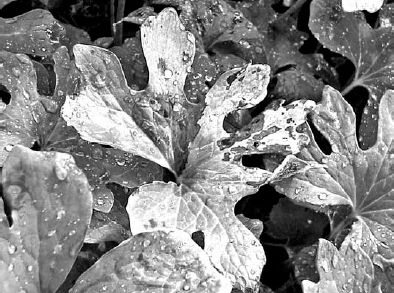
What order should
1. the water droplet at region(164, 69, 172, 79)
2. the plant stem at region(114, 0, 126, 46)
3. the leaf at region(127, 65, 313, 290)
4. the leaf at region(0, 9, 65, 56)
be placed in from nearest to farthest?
the leaf at region(127, 65, 313, 290), the water droplet at region(164, 69, 172, 79), the leaf at region(0, 9, 65, 56), the plant stem at region(114, 0, 126, 46)

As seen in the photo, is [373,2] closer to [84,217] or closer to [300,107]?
[300,107]

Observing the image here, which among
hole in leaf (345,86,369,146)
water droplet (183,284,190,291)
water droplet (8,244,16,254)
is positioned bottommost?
hole in leaf (345,86,369,146)

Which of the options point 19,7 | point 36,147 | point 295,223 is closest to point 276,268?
point 295,223

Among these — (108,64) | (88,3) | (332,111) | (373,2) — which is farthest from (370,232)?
(88,3)

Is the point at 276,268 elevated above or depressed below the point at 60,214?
below

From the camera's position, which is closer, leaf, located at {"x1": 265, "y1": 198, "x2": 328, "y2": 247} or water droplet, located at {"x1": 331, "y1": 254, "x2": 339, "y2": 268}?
water droplet, located at {"x1": 331, "y1": 254, "x2": 339, "y2": 268}

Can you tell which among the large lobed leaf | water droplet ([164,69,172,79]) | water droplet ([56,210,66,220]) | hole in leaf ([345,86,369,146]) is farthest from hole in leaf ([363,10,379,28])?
water droplet ([56,210,66,220])

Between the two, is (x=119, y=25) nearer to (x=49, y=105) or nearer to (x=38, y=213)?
(x=49, y=105)

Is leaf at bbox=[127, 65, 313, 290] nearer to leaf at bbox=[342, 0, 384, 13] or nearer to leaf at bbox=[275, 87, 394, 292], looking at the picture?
leaf at bbox=[275, 87, 394, 292]
